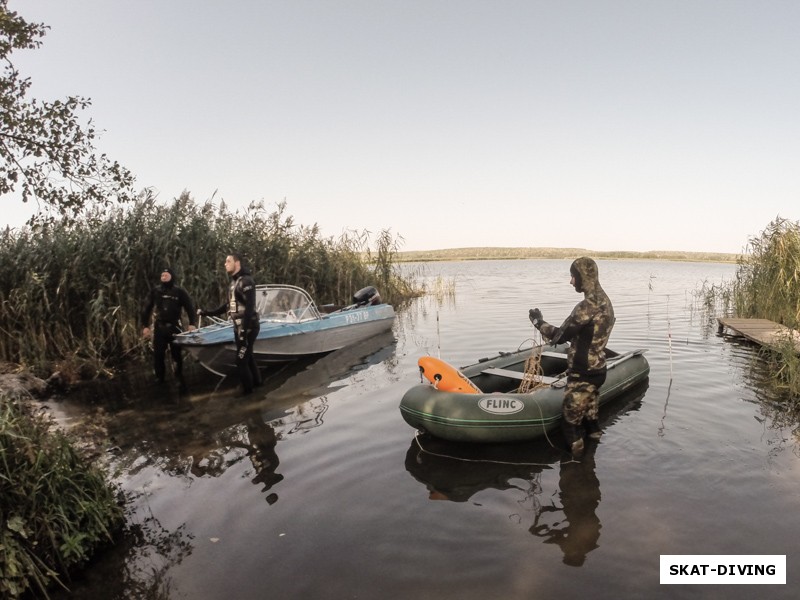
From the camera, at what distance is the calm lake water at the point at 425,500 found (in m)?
3.78

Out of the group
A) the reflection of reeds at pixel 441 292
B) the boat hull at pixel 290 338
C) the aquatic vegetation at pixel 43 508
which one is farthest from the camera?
the reflection of reeds at pixel 441 292

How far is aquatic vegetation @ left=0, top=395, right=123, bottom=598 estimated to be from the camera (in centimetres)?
340

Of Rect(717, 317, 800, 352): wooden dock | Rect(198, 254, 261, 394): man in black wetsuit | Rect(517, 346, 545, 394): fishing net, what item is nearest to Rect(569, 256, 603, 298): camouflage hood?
Rect(517, 346, 545, 394): fishing net

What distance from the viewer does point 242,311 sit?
8.58 meters

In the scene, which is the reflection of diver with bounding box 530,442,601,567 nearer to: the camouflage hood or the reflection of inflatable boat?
the reflection of inflatable boat

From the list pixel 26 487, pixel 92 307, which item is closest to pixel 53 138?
Result: pixel 92 307

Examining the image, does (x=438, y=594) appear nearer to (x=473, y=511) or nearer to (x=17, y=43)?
(x=473, y=511)

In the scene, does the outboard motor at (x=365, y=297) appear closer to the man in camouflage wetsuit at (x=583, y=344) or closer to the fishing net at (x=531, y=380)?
the fishing net at (x=531, y=380)

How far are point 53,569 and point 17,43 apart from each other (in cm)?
969

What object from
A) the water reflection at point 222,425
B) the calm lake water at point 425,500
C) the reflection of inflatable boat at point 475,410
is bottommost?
the calm lake water at point 425,500

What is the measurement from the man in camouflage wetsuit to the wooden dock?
5.51 m

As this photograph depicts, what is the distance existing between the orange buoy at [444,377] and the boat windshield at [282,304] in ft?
17.2

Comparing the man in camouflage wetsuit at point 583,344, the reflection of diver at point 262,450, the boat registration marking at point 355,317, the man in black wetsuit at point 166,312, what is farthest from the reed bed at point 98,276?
the man in camouflage wetsuit at point 583,344

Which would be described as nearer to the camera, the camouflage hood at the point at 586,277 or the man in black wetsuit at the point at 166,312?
the camouflage hood at the point at 586,277
